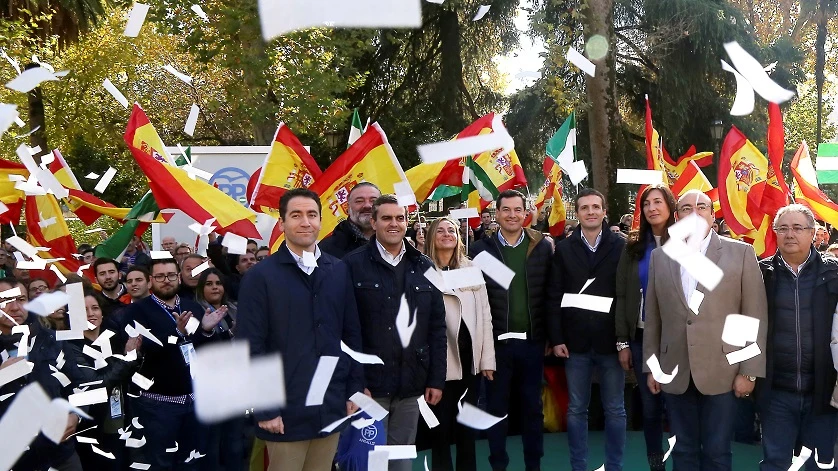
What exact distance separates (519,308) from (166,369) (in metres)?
2.14

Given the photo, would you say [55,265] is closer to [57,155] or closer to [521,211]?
[57,155]

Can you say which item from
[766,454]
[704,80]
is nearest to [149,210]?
[766,454]

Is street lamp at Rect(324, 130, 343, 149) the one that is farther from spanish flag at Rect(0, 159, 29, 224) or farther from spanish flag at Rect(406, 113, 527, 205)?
spanish flag at Rect(0, 159, 29, 224)

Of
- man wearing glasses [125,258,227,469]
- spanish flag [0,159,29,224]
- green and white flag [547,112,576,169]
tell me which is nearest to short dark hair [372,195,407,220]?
man wearing glasses [125,258,227,469]

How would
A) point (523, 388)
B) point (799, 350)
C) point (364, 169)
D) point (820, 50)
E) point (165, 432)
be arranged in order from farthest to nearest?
point (820, 50)
point (364, 169)
point (523, 388)
point (165, 432)
point (799, 350)

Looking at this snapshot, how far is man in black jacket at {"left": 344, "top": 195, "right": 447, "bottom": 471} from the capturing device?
15.6 ft

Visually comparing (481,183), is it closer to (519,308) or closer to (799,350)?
(519,308)

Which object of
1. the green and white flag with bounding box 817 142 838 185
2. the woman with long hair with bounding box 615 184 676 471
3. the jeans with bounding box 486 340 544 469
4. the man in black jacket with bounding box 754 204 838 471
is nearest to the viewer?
the man in black jacket with bounding box 754 204 838 471

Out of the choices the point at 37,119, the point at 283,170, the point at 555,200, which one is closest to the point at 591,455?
the point at 283,170

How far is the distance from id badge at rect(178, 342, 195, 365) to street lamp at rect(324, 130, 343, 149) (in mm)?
11246

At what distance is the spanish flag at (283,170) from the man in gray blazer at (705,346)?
3.25m

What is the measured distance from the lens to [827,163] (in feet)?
25.2

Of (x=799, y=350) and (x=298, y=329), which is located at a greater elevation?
(x=298, y=329)

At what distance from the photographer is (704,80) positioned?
60.3 ft
